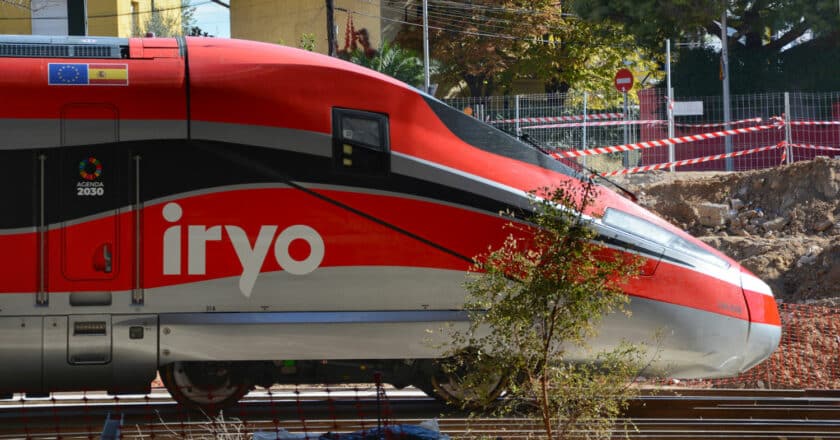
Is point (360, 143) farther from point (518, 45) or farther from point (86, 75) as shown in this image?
point (518, 45)

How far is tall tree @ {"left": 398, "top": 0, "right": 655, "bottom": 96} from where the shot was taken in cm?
4841

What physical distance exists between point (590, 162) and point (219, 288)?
18871mm

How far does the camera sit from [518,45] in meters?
48.8

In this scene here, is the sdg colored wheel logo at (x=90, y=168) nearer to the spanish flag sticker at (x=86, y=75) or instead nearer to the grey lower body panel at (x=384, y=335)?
the spanish flag sticker at (x=86, y=75)

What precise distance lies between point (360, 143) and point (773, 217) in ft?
45.8

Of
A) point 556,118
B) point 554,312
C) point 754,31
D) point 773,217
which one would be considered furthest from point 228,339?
point 754,31

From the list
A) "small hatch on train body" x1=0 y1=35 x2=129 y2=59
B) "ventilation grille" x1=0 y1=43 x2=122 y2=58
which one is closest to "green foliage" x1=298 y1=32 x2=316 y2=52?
"small hatch on train body" x1=0 y1=35 x2=129 y2=59

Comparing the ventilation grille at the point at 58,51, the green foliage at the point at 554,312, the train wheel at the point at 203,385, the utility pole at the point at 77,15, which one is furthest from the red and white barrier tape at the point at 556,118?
the green foliage at the point at 554,312

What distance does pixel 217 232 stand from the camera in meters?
9.19

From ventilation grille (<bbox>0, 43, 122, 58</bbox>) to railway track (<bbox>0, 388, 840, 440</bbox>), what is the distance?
2887 millimetres

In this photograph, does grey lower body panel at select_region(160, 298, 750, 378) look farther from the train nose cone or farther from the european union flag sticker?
the european union flag sticker

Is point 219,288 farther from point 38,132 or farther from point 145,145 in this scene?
point 38,132

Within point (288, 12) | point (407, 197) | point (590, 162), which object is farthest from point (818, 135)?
point (288, 12)

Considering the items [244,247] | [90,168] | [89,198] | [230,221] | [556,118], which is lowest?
[244,247]
